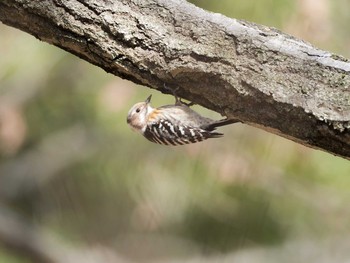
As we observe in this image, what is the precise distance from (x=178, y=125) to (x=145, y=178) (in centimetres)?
87

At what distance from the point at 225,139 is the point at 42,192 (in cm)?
106

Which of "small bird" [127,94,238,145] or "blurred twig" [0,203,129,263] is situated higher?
"small bird" [127,94,238,145]

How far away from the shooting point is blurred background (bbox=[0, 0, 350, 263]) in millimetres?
2646

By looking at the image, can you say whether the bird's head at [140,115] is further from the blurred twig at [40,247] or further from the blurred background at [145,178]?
the blurred twig at [40,247]

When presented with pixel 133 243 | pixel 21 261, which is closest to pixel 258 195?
pixel 133 243

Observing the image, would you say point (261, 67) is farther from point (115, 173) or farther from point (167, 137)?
point (115, 173)

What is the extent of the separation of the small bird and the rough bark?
0.34 meters

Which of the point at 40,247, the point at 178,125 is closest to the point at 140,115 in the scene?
the point at 178,125

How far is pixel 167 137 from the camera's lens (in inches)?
80.5

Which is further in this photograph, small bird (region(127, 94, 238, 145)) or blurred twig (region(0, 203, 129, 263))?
blurred twig (region(0, 203, 129, 263))

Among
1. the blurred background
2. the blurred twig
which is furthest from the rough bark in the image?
the blurred twig

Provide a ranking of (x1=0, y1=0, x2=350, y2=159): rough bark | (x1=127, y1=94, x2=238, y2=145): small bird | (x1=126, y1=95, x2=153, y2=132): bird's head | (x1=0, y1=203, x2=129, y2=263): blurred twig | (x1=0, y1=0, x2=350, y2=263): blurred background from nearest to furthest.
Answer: (x1=0, y1=0, x2=350, y2=159): rough bark < (x1=127, y1=94, x2=238, y2=145): small bird < (x1=126, y1=95, x2=153, y2=132): bird's head < (x1=0, y1=0, x2=350, y2=263): blurred background < (x1=0, y1=203, x2=129, y2=263): blurred twig

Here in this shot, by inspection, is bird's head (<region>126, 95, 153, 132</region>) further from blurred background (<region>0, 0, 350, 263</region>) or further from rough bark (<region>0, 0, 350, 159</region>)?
rough bark (<region>0, 0, 350, 159</region>)

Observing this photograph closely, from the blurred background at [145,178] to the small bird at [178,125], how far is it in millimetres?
509
